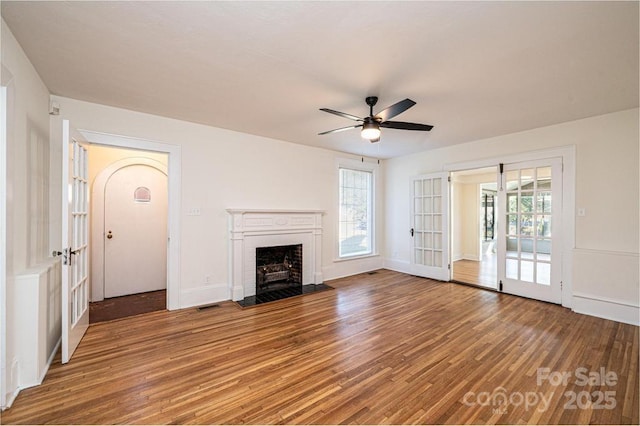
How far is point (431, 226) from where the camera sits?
17.8ft

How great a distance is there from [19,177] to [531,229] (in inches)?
237

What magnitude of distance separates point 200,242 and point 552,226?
519 cm

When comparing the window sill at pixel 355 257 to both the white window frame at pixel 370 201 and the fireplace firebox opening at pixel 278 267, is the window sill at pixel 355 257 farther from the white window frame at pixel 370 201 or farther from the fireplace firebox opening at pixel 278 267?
the fireplace firebox opening at pixel 278 267

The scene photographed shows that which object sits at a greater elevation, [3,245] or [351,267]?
[3,245]

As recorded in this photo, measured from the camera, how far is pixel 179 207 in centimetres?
371

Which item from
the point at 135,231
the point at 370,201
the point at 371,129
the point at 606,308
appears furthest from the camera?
the point at 370,201

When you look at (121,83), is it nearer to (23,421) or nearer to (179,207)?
(179,207)

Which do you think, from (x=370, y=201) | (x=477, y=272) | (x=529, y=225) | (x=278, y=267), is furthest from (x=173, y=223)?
(x=477, y=272)

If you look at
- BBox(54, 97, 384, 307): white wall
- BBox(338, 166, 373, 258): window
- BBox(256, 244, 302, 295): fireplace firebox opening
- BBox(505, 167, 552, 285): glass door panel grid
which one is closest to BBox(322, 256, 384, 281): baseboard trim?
BBox(338, 166, 373, 258): window

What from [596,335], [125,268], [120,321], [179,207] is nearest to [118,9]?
[179,207]

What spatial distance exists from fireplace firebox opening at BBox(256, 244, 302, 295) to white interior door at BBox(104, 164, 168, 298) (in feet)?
5.76

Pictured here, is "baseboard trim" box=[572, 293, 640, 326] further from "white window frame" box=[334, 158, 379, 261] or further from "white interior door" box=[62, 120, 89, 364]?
"white interior door" box=[62, 120, 89, 364]

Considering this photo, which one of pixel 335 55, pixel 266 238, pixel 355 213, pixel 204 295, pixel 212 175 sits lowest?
pixel 204 295

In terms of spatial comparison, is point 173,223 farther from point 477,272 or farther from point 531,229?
point 477,272
